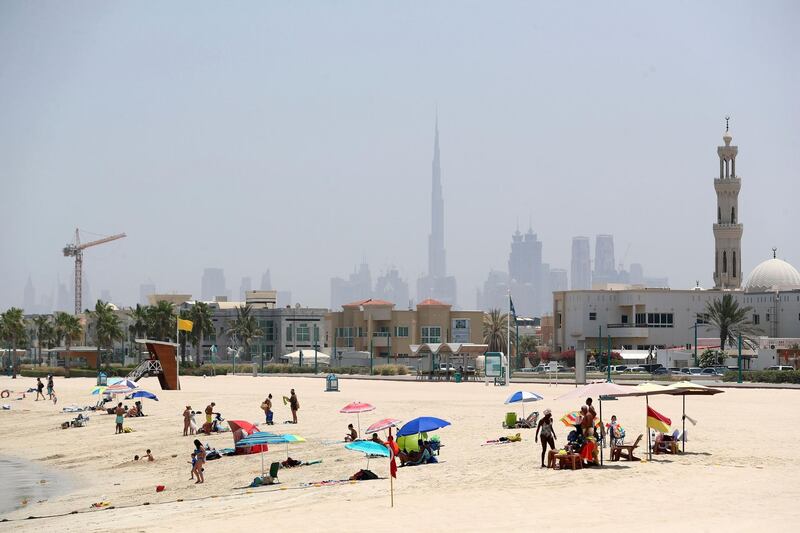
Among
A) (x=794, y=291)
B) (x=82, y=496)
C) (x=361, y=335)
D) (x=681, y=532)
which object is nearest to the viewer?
(x=681, y=532)

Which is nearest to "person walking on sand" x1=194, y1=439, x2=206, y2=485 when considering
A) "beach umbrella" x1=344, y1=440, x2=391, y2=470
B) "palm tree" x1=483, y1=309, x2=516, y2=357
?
"beach umbrella" x1=344, y1=440, x2=391, y2=470

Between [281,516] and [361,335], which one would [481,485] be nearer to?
[281,516]

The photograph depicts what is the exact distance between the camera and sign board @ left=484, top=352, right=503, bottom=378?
7350 cm

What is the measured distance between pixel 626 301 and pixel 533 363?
18190 mm

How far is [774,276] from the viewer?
117 m

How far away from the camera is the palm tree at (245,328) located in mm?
120312

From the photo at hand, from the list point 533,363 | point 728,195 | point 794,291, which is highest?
point 728,195

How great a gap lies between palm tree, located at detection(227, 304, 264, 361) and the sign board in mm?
50629

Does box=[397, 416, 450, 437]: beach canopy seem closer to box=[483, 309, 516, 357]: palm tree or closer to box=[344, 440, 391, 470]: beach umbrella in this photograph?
box=[344, 440, 391, 470]: beach umbrella

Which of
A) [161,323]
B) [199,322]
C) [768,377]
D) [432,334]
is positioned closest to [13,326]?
[161,323]

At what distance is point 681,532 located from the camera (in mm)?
17422

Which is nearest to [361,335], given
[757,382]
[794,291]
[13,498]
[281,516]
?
[794,291]

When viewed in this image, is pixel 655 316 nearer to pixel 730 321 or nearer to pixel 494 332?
pixel 730 321

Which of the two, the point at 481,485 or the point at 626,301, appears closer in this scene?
the point at 481,485
